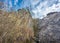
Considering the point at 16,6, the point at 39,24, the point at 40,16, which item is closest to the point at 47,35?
the point at 39,24

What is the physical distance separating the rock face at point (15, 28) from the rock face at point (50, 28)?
17cm

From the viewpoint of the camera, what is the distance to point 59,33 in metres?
3.74

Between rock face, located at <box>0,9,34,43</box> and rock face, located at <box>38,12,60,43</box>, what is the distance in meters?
0.17

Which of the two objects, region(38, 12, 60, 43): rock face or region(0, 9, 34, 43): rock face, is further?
region(38, 12, 60, 43): rock face

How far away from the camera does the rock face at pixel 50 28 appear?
372 cm

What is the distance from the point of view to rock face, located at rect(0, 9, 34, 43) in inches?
135

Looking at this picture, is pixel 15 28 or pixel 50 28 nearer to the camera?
pixel 15 28

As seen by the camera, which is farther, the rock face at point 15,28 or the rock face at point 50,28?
the rock face at point 50,28

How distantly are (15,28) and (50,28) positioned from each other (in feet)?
1.94

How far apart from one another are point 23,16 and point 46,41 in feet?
1.83

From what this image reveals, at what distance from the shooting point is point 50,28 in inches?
151

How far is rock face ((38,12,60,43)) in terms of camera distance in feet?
12.2

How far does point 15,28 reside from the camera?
3.58 metres

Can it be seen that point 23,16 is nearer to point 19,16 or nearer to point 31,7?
point 19,16
